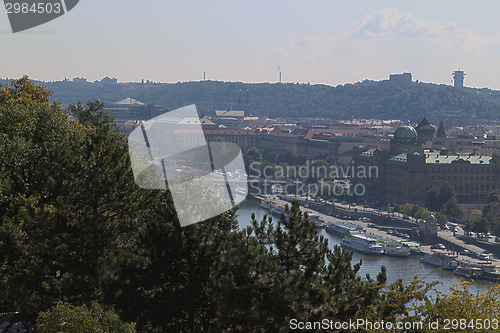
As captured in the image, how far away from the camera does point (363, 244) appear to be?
62031 millimetres

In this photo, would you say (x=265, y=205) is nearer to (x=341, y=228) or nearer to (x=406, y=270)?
(x=341, y=228)

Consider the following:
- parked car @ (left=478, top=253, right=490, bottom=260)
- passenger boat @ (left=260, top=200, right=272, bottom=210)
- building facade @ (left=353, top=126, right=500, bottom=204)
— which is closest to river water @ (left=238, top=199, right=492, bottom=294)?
parked car @ (left=478, top=253, right=490, bottom=260)

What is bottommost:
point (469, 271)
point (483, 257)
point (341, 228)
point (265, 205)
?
point (265, 205)

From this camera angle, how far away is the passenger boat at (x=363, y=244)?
60688 millimetres

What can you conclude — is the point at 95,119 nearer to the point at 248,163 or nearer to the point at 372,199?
the point at 372,199

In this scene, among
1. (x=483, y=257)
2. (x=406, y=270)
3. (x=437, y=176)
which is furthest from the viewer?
(x=437, y=176)

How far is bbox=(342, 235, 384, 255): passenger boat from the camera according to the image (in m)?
60.7

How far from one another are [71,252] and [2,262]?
57.5 inches

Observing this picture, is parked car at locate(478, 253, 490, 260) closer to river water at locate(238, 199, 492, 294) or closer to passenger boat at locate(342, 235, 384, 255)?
river water at locate(238, 199, 492, 294)

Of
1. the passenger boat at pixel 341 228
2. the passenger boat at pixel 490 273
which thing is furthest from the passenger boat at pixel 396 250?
the passenger boat at pixel 490 273

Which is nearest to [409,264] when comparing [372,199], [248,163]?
[372,199]

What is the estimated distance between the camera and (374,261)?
2260 inches

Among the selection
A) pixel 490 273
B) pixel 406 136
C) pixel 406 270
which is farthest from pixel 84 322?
pixel 406 136

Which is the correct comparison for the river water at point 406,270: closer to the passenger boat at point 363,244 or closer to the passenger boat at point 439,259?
the passenger boat at point 439,259
